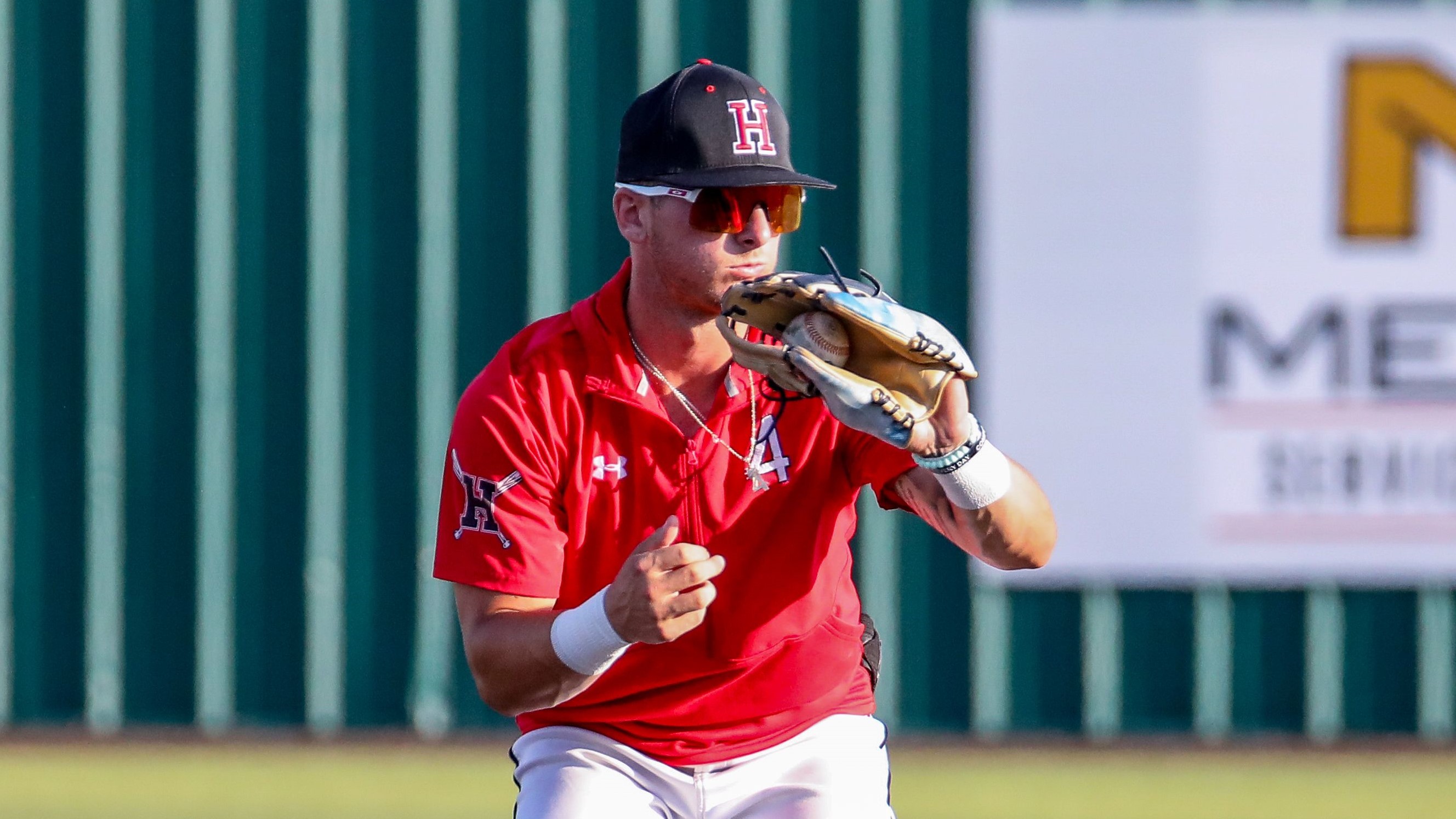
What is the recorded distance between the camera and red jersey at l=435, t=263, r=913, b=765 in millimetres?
3598

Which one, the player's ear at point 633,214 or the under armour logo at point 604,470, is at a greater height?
the player's ear at point 633,214

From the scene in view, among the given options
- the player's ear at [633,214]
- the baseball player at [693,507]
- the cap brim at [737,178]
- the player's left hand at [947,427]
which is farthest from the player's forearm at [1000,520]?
the player's ear at [633,214]

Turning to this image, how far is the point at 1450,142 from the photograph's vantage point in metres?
8.14

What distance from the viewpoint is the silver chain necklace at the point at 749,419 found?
3631mm

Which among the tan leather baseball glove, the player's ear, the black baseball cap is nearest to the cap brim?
the black baseball cap

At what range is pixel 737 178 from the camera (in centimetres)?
362

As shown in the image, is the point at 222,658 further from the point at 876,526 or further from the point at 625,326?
the point at 625,326

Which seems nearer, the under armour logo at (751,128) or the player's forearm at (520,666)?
the player's forearm at (520,666)

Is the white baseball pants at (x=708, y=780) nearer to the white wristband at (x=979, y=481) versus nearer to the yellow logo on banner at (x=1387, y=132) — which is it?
the white wristband at (x=979, y=481)

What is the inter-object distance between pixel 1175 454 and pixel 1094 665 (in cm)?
98

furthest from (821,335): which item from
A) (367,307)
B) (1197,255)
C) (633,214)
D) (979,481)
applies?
(367,307)

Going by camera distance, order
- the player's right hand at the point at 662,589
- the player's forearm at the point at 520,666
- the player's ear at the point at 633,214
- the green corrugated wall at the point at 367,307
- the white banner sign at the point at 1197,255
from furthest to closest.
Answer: the green corrugated wall at the point at 367,307 < the white banner sign at the point at 1197,255 < the player's ear at the point at 633,214 < the player's forearm at the point at 520,666 < the player's right hand at the point at 662,589

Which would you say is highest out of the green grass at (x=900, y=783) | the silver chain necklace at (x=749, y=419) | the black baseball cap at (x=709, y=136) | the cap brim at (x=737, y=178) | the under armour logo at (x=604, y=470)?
the black baseball cap at (x=709, y=136)

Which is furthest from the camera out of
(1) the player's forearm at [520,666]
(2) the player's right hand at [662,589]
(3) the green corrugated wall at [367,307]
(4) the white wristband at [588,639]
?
(3) the green corrugated wall at [367,307]
